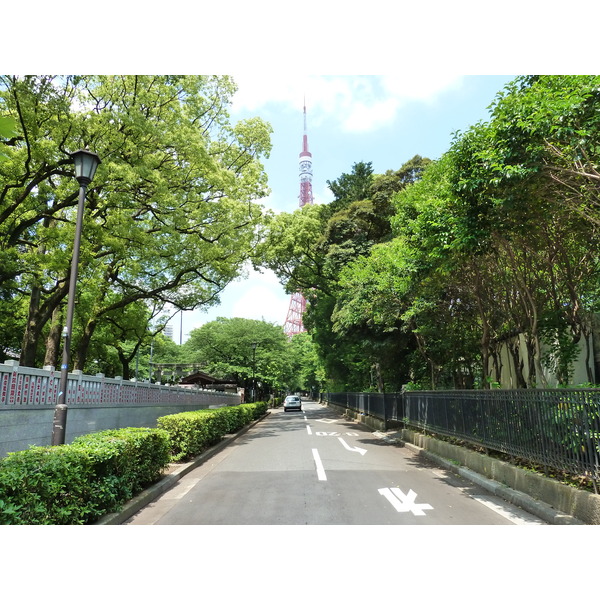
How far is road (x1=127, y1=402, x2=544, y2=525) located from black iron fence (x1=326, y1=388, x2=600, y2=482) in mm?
894

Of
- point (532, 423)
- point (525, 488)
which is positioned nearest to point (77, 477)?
point (525, 488)

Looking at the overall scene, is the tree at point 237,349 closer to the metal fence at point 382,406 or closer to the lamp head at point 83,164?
the metal fence at point 382,406

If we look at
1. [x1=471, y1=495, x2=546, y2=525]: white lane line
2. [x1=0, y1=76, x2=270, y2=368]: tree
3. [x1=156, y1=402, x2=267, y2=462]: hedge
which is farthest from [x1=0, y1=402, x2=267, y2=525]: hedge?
[x1=0, y1=76, x2=270, y2=368]: tree

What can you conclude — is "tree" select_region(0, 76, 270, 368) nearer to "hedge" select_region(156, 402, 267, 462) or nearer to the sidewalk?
"hedge" select_region(156, 402, 267, 462)

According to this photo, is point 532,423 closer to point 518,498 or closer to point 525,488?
point 525,488

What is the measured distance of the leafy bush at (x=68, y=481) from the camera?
13.7 feet

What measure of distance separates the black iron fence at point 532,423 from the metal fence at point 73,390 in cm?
801

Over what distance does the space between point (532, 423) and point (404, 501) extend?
2.30 m

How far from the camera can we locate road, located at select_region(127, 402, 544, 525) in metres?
5.68

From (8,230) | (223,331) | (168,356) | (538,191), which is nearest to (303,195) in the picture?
(168,356)

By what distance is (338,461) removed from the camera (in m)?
10.5

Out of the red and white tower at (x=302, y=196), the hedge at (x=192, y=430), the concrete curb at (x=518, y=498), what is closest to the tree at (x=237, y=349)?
the hedge at (x=192, y=430)

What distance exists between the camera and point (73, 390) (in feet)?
29.9

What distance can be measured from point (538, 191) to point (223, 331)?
Result: 33.2m
